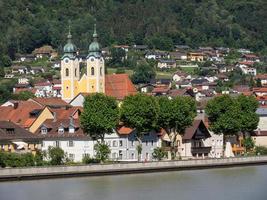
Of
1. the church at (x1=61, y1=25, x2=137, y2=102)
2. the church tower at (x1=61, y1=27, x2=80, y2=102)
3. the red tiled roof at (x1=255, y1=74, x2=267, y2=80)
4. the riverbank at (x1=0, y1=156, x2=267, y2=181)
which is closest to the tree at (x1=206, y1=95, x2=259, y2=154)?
the riverbank at (x1=0, y1=156, x2=267, y2=181)

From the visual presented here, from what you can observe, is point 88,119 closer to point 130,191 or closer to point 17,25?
point 130,191

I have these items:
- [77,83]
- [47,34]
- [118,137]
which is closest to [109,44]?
[47,34]

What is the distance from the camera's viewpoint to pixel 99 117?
253 feet

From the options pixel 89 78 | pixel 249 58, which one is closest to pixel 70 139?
pixel 89 78

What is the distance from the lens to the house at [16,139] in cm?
7631

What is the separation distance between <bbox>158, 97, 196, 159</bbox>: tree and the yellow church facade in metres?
22.5

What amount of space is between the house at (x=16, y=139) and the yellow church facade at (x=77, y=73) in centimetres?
2420

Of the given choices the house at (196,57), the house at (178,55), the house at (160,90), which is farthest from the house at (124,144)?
the house at (196,57)

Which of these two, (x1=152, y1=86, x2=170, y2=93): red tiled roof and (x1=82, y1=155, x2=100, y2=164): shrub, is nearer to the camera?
(x1=82, y1=155, x2=100, y2=164): shrub

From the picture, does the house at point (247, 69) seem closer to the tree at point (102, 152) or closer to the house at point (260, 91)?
the house at point (260, 91)

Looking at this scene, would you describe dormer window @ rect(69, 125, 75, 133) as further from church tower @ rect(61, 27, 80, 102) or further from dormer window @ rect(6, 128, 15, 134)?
church tower @ rect(61, 27, 80, 102)

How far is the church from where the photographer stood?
104062 millimetres

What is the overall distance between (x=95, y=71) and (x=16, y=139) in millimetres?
28594

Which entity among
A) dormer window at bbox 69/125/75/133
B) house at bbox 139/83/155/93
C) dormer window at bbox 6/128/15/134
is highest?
house at bbox 139/83/155/93
